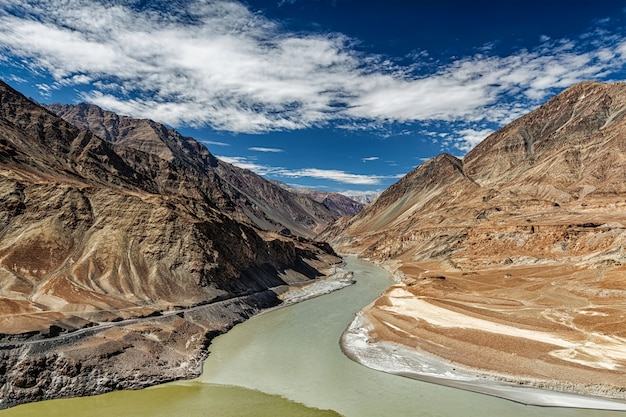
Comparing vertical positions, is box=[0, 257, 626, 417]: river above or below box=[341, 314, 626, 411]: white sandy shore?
below

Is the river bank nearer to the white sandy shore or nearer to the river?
the river

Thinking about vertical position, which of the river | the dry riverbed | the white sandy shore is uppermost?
the dry riverbed

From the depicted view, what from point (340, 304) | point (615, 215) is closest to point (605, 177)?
point (615, 215)

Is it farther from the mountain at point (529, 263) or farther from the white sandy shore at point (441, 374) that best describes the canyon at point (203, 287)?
the white sandy shore at point (441, 374)

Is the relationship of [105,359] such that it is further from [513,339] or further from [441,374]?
[513,339]

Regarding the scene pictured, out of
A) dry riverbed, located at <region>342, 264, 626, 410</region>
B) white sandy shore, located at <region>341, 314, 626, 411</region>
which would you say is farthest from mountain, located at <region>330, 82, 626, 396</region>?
white sandy shore, located at <region>341, 314, 626, 411</region>

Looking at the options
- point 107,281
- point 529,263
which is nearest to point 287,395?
point 107,281

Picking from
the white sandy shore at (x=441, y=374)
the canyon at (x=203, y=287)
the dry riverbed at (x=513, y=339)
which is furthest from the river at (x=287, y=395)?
the dry riverbed at (x=513, y=339)

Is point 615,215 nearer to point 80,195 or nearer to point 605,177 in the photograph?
point 605,177
